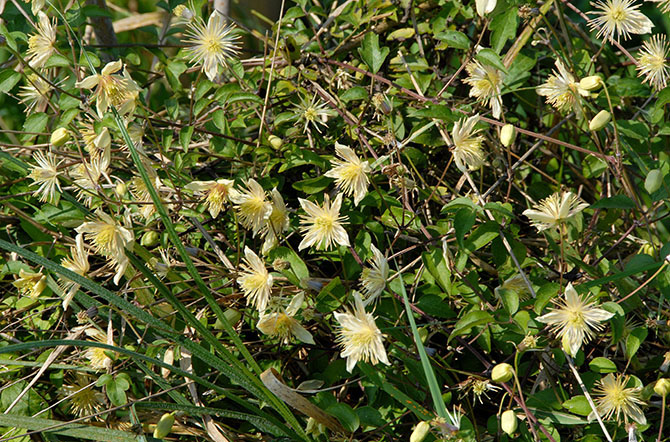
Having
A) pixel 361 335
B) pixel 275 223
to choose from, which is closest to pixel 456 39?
pixel 275 223

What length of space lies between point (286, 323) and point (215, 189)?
9.2 inches

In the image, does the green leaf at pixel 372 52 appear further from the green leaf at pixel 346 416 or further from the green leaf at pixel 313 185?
the green leaf at pixel 346 416

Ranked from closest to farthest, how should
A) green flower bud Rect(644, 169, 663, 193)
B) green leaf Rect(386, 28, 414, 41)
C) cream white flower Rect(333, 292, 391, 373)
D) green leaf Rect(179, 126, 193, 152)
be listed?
cream white flower Rect(333, 292, 391, 373), green flower bud Rect(644, 169, 663, 193), green leaf Rect(179, 126, 193, 152), green leaf Rect(386, 28, 414, 41)

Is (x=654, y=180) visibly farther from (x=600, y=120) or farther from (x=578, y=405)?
(x=578, y=405)

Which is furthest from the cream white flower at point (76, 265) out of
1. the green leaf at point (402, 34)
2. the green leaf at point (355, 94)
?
the green leaf at point (402, 34)

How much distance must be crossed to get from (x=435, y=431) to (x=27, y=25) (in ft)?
3.68

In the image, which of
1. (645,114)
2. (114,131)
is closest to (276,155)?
(114,131)

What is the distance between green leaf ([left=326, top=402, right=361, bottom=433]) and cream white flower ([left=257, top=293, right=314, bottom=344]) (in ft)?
0.37

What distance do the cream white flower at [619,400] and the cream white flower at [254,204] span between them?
1.84ft

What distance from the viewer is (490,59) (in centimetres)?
104

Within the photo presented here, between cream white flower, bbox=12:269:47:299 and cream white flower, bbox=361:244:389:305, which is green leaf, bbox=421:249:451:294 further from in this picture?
cream white flower, bbox=12:269:47:299

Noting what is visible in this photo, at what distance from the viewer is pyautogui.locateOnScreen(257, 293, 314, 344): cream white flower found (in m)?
0.97

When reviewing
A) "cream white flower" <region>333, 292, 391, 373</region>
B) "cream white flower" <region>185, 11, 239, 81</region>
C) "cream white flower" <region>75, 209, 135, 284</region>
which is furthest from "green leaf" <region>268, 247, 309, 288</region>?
"cream white flower" <region>185, 11, 239, 81</region>

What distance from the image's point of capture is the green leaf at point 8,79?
4.02ft
